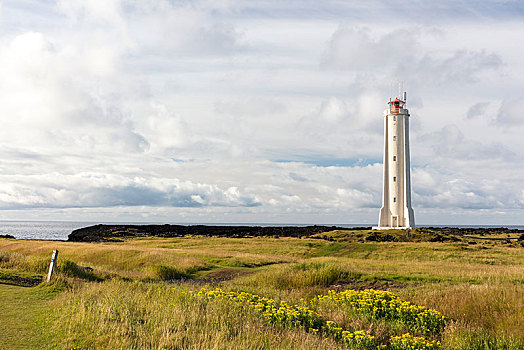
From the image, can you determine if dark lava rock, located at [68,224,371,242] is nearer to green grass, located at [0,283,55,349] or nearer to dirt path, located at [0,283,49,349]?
green grass, located at [0,283,55,349]

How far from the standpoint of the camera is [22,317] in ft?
39.6

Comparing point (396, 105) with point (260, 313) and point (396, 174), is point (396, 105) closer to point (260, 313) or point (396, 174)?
point (396, 174)

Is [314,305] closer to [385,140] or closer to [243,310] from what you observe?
[243,310]

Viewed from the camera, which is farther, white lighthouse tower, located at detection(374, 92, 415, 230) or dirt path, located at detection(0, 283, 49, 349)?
white lighthouse tower, located at detection(374, 92, 415, 230)

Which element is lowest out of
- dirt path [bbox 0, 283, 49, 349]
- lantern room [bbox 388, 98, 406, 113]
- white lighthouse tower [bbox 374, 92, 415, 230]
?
dirt path [bbox 0, 283, 49, 349]

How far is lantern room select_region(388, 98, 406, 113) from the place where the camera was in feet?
225

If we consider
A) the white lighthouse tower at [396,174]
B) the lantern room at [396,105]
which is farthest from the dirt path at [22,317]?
the lantern room at [396,105]

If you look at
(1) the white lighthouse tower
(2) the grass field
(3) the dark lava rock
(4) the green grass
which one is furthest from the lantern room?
(4) the green grass

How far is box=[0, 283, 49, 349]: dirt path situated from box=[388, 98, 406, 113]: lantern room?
60971 mm

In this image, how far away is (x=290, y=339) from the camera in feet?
32.3

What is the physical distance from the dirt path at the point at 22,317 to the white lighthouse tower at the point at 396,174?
5643cm

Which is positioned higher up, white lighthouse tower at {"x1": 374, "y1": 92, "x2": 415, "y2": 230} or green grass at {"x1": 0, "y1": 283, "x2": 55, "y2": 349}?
white lighthouse tower at {"x1": 374, "y1": 92, "x2": 415, "y2": 230}

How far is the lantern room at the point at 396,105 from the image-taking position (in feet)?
225

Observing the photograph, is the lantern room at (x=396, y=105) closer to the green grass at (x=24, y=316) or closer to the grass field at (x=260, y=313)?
the grass field at (x=260, y=313)
